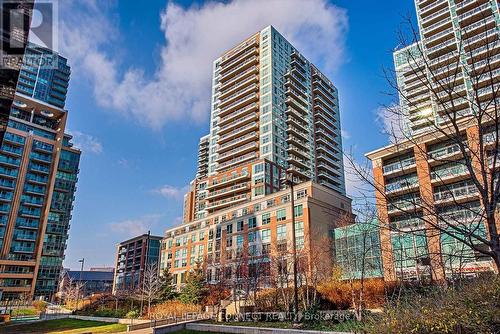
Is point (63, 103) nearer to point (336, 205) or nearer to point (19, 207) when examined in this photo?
point (19, 207)

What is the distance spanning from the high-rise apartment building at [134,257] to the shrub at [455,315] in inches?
4141

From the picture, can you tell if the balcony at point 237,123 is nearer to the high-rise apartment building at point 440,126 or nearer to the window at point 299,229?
the window at point 299,229

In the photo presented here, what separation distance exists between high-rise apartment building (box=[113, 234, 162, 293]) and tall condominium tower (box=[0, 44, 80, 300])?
3005cm

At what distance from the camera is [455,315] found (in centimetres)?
737

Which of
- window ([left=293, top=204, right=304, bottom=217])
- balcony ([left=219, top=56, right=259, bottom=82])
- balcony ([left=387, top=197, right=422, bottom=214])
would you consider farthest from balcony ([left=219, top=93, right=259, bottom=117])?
balcony ([left=387, top=197, right=422, bottom=214])

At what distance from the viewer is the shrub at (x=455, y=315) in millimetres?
6766

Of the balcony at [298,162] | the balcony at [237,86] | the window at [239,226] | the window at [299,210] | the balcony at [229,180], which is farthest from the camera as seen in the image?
the balcony at [237,86]

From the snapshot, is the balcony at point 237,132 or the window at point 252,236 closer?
the window at point 252,236

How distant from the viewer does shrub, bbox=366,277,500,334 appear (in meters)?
6.77

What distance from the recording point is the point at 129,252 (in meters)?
118

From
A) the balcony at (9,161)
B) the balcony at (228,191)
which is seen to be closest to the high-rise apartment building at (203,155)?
the balcony at (228,191)

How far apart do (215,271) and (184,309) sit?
68.2 ft

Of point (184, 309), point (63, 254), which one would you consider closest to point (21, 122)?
point (63, 254)

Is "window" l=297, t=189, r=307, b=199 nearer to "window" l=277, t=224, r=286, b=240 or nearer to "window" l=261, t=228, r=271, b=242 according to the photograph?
"window" l=277, t=224, r=286, b=240
